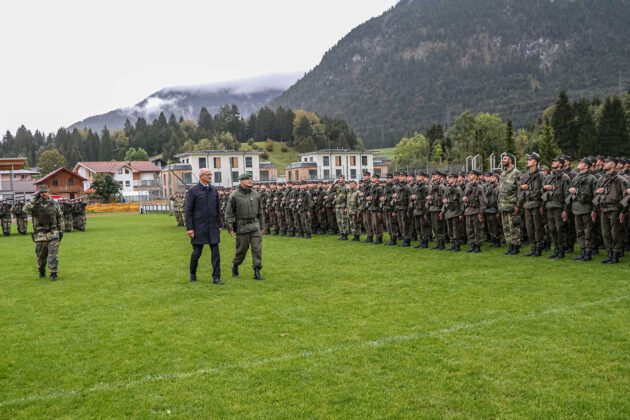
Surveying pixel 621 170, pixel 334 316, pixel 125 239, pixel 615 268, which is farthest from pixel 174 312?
pixel 125 239

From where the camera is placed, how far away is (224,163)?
8619 cm

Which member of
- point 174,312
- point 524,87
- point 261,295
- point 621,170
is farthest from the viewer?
point 524,87

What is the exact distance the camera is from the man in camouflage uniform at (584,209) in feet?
35.9

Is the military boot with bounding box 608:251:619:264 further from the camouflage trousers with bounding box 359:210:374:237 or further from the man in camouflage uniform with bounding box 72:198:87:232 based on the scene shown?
the man in camouflage uniform with bounding box 72:198:87:232

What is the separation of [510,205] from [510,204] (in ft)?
0.09

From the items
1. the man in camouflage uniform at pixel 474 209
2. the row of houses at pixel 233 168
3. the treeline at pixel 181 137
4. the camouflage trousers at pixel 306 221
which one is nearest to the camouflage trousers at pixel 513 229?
the man in camouflage uniform at pixel 474 209

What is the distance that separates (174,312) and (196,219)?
2674 millimetres

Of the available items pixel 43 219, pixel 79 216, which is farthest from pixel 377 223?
pixel 79 216

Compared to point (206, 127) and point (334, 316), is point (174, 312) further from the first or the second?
point (206, 127)

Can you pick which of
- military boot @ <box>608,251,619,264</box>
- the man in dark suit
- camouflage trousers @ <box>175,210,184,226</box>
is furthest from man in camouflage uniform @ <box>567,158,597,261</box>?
camouflage trousers @ <box>175,210,184,226</box>

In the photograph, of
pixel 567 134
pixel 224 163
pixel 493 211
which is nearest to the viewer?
pixel 493 211

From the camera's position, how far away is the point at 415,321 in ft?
22.2

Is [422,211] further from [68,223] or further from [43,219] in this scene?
[68,223]

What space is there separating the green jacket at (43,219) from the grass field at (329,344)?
106 cm
